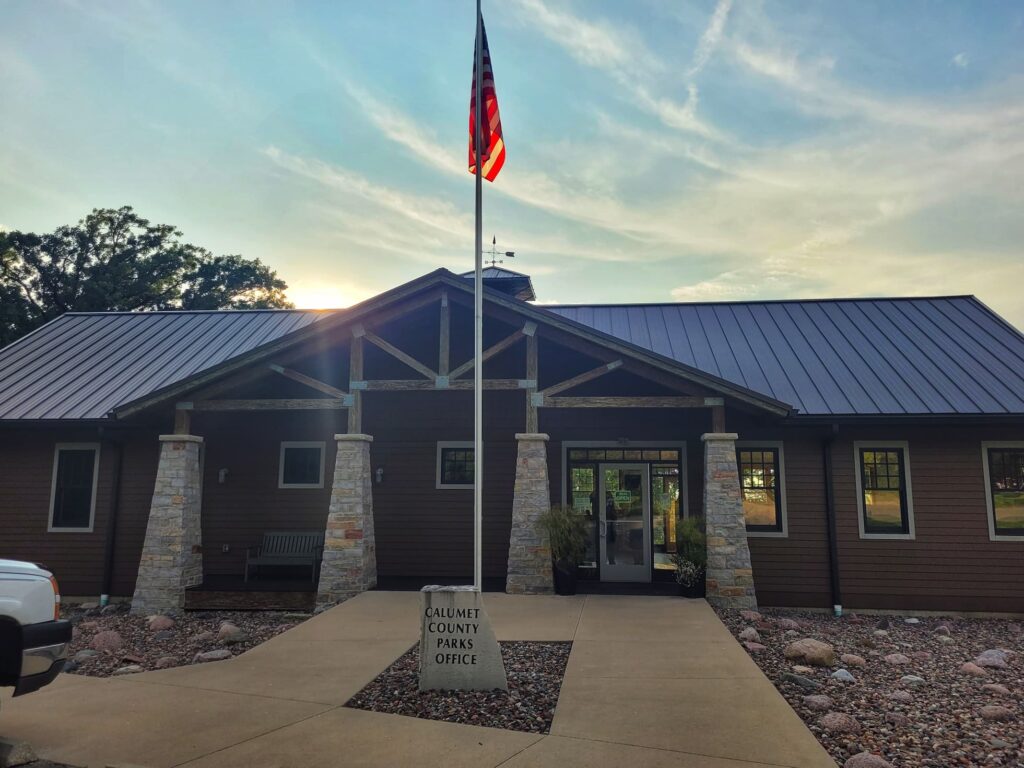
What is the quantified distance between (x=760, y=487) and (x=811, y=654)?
14.5ft

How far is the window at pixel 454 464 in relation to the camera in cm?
1255

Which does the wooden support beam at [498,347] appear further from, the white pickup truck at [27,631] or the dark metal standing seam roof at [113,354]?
the white pickup truck at [27,631]

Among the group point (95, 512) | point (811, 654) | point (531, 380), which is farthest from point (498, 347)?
point (95, 512)

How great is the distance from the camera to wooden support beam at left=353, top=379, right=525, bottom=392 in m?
10.6

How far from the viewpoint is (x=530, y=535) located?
1036 centimetres

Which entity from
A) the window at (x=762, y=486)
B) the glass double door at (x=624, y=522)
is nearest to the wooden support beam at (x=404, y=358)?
the glass double door at (x=624, y=522)

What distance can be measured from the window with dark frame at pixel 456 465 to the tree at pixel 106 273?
2382cm

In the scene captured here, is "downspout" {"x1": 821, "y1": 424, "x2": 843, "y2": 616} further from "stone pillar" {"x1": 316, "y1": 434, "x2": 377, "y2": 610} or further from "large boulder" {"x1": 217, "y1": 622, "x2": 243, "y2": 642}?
"large boulder" {"x1": 217, "y1": 622, "x2": 243, "y2": 642}

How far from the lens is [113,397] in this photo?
1250 centimetres

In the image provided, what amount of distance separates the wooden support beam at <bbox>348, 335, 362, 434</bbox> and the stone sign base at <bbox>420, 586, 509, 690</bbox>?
16.6 ft

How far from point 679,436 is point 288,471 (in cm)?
734

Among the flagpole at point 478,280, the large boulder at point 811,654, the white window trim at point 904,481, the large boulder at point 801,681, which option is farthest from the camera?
the white window trim at point 904,481

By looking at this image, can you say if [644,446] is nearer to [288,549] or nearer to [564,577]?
[564,577]

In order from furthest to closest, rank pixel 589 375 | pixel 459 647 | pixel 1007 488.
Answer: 1. pixel 1007 488
2. pixel 589 375
3. pixel 459 647
